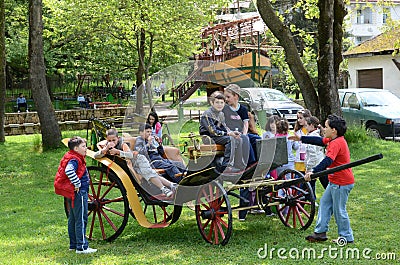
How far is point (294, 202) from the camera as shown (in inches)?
356

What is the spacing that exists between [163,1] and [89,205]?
1806cm

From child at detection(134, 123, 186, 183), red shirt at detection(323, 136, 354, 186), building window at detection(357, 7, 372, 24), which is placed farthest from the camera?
building window at detection(357, 7, 372, 24)

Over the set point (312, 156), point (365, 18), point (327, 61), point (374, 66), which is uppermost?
point (365, 18)

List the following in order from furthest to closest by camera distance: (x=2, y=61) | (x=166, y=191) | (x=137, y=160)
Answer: (x=2, y=61) < (x=137, y=160) < (x=166, y=191)

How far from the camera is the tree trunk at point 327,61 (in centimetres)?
1670

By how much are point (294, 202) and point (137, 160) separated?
2290 mm

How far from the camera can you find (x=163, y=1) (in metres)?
25.9

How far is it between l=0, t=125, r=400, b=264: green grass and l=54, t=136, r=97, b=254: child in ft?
0.81

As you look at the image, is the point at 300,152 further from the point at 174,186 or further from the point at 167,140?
the point at 174,186

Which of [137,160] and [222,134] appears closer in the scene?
[222,134]

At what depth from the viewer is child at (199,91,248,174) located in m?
8.23

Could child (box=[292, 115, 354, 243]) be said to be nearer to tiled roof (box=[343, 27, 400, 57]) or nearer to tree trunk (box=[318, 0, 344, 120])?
tree trunk (box=[318, 0, 344, 120])

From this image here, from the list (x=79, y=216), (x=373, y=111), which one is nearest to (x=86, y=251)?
(x=79, y=216)

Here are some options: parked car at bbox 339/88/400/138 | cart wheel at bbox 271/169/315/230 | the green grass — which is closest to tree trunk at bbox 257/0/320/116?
the green grass
